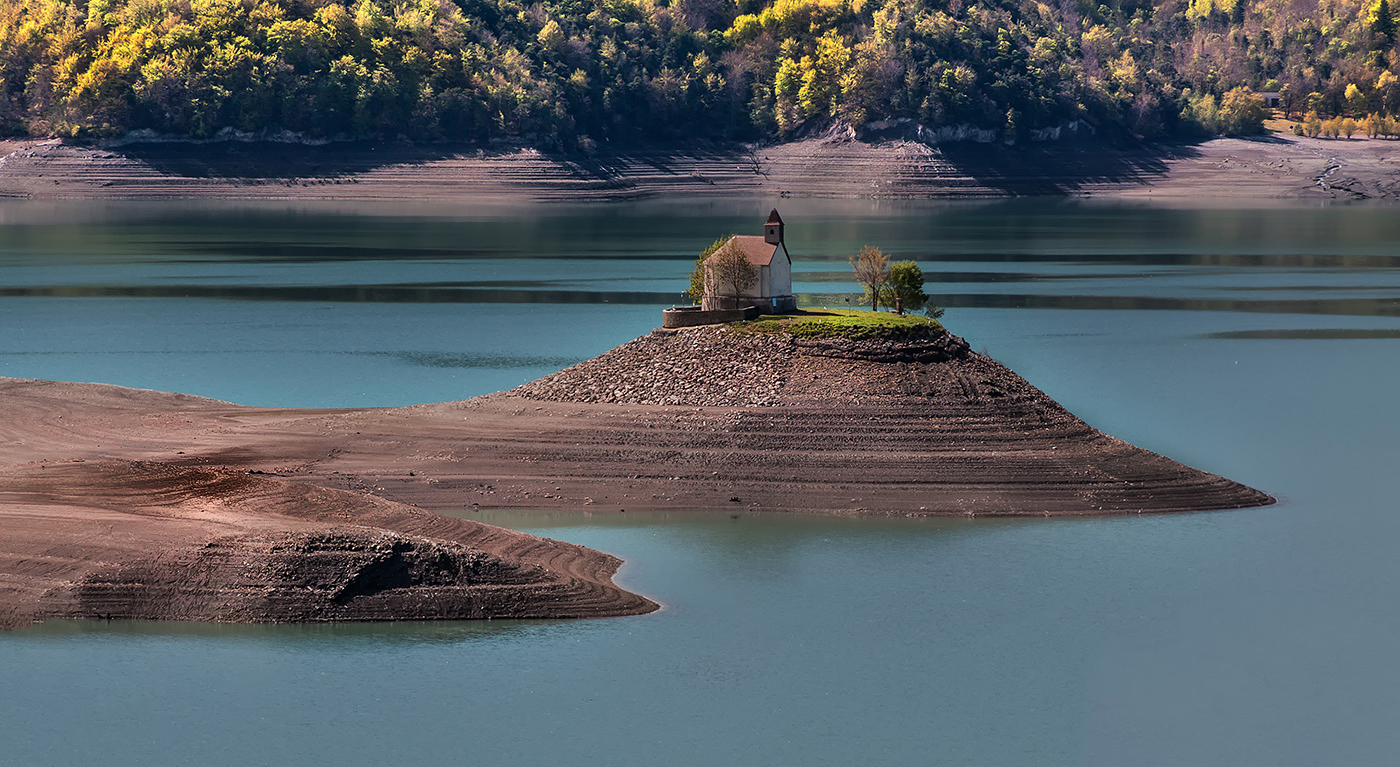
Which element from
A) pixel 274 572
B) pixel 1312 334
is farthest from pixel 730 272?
pixel 1312 334

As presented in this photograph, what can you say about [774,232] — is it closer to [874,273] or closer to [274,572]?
[874,273]

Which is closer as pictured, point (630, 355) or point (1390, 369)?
point (630, 355)

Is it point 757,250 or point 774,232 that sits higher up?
point 774,232

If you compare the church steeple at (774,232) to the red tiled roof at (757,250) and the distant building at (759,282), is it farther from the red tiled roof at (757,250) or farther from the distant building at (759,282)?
the red tiled roof at (757,250)

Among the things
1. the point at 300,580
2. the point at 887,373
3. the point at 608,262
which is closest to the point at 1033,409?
the point at 887,373

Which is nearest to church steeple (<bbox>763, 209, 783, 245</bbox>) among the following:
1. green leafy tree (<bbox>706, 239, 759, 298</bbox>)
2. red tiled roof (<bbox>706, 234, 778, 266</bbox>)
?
red tiled roof (<bbox>706, 234, 778, 266</bbox>)

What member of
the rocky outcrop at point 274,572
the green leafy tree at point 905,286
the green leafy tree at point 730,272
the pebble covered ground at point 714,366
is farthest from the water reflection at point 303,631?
the green leafy tree at point 905,286

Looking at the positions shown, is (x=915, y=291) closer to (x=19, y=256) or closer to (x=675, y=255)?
(x=675, y=255)
